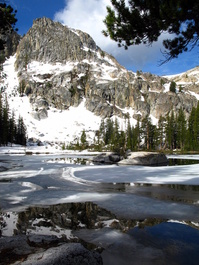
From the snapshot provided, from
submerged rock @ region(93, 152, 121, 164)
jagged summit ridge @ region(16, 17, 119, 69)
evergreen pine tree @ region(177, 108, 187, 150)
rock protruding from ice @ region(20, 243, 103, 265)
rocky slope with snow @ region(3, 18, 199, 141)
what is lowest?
submerged rock @ region(93, 152, 121, 164)

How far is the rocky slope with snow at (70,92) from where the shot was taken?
400 feet

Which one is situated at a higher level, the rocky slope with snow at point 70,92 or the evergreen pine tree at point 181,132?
the rocky slope with snow at point 70,92

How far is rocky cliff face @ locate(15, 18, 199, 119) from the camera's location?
13775 centimetres

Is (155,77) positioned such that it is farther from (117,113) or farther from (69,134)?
(69,134)

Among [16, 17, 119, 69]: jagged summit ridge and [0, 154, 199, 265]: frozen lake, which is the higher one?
[16, 17, 119, 69]: jagged summit ridge

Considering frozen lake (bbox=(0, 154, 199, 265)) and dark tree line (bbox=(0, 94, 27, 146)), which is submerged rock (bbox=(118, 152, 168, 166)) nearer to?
frozen lake (bbox=(0, 154, 199, 265))

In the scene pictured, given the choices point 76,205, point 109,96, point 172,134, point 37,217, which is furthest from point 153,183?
point 109,96

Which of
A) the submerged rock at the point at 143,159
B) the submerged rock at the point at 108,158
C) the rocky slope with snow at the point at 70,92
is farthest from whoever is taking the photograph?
the rocky slope with snow at the point at 70,92

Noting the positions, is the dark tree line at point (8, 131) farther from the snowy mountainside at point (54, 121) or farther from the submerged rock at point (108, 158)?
the submerged rock at point (108, 158)

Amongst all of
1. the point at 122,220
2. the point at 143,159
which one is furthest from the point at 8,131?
the point at 122,220

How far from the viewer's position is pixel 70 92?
14138 centimetres

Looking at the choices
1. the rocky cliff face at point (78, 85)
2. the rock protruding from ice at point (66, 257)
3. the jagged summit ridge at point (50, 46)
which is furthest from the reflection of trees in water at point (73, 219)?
the jagged summit ridge at point (50, 46)

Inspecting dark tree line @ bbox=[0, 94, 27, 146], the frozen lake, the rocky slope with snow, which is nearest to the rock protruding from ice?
the frozen lake

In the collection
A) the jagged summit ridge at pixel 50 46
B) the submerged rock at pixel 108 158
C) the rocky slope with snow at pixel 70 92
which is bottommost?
the submerged rock at pixel 108 158
